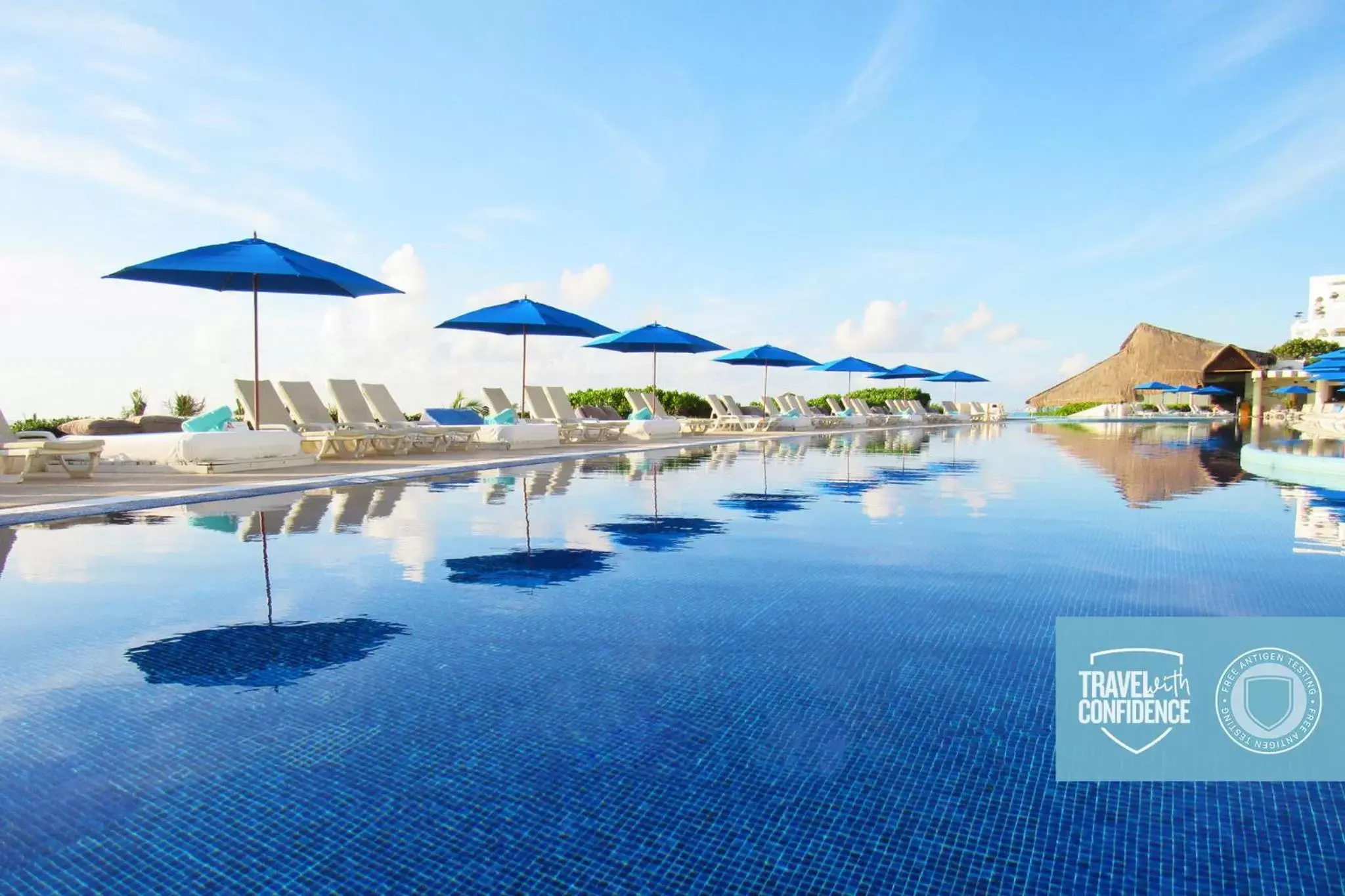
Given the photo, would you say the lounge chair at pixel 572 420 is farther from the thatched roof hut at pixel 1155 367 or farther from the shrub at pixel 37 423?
the thatched roof hut at pixel 1155 367

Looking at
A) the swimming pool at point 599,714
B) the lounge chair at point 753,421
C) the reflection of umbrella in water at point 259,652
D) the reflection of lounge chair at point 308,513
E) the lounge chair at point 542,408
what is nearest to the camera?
the swimming pool at point 599,714

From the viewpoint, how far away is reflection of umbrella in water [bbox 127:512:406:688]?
2820mm

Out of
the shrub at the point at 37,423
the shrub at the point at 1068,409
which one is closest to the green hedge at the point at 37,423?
the shrub at the point at 37,423

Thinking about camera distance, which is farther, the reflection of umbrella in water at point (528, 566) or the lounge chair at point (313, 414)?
the lounge chair at point (313, 414)

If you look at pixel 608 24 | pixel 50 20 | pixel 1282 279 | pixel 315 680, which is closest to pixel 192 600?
pixel 315 680

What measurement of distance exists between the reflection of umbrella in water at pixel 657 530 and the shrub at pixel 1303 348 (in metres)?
57.7

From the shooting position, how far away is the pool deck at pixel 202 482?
21.6 ft

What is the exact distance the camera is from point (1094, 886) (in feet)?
5.50

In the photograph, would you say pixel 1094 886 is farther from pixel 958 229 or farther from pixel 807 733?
pixel 958 229

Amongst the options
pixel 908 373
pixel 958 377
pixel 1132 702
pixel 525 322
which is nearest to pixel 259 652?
pixel 1132 702

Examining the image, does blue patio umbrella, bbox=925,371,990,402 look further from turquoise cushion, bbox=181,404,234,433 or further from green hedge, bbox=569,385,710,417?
Result: turquoise cushion, bbox=181,404,234,433

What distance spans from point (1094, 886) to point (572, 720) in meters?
1.39

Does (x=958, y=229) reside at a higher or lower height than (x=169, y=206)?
higher

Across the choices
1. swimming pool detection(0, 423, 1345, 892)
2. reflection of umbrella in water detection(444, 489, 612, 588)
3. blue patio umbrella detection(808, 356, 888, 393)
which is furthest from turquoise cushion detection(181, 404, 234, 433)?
blue patio umbrella detection(808, 356, 888, 393)
